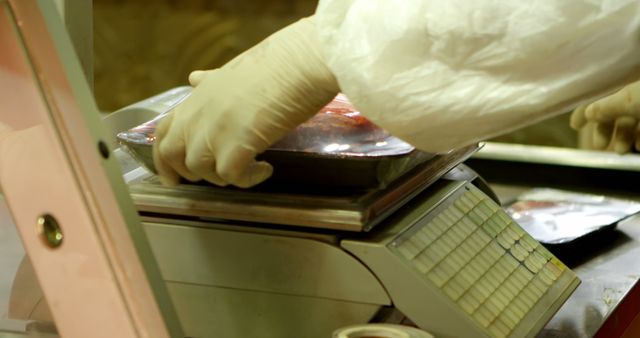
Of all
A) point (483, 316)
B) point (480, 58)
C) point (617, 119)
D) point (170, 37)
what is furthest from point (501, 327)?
point (170, 37)

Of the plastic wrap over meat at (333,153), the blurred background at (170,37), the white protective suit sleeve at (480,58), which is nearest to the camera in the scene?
the white protective suit sleeve at (480,58)

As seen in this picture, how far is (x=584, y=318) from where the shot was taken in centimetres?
92

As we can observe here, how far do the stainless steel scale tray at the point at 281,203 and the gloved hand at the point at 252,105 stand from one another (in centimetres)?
3

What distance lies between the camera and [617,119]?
1494mm

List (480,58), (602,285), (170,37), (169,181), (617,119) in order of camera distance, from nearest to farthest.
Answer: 1. (480,58)
2. (169,181)
3. (602,285)
4. (617,119)
5. (170,37)

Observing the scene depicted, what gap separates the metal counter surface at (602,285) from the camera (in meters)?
0.91

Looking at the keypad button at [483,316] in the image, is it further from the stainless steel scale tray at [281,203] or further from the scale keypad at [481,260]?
the stainless steel scale tray at [281,203]

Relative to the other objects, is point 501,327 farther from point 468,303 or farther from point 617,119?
point 617,119

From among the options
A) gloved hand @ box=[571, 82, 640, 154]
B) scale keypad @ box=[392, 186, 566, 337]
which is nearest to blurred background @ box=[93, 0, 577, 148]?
gloved hand @ box=[571, 82, 640, 154]

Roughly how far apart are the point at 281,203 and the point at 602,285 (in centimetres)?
39

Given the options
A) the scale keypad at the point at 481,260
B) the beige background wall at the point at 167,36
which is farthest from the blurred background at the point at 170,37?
the scale keypad at the point at 481,260

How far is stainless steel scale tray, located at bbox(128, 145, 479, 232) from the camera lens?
2.58ft

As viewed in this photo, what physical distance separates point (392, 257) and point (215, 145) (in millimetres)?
164

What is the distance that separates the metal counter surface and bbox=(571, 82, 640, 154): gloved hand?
10.0 inches
